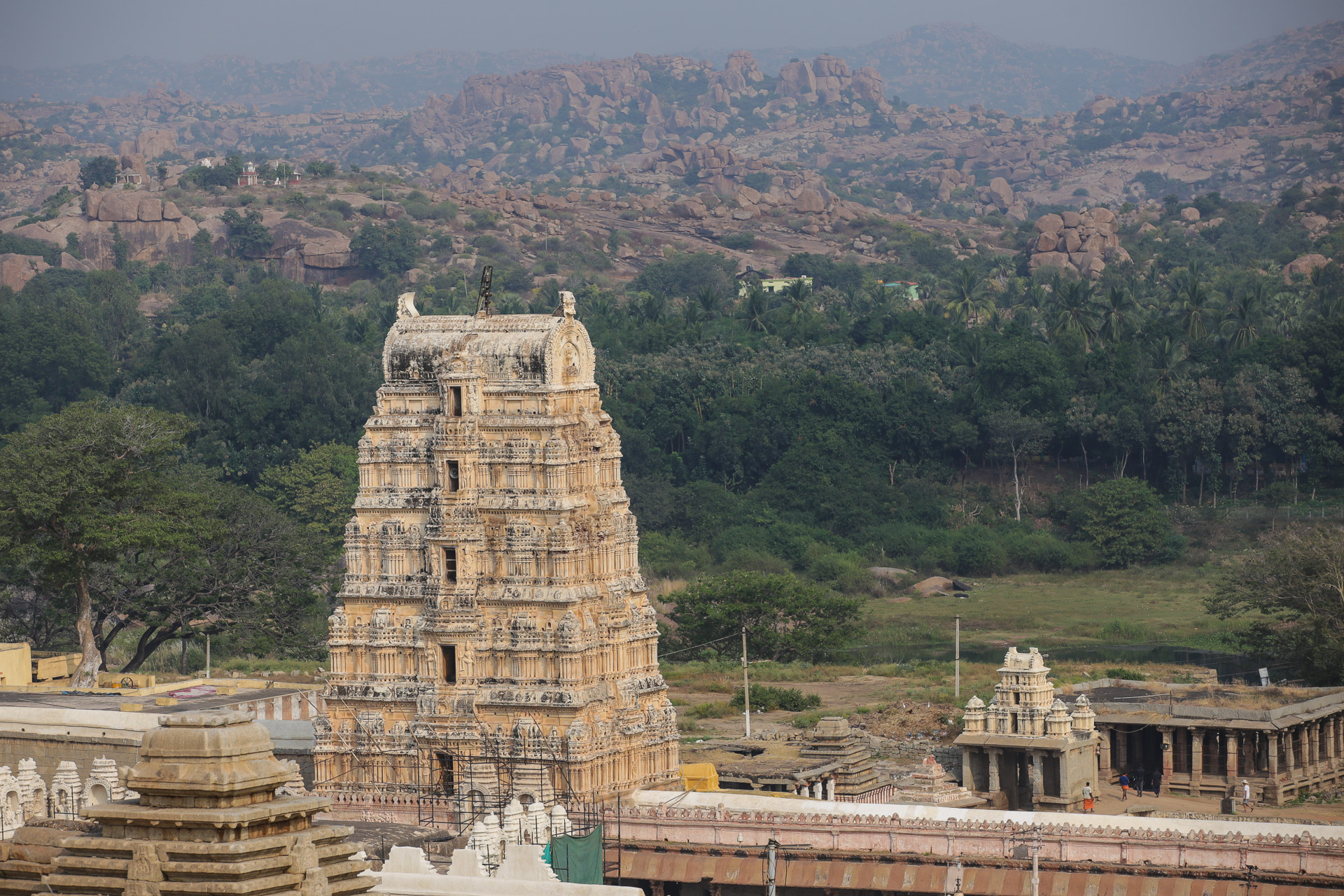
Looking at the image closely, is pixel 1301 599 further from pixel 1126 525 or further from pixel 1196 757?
pixel 1126 525

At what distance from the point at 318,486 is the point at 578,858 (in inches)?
2410

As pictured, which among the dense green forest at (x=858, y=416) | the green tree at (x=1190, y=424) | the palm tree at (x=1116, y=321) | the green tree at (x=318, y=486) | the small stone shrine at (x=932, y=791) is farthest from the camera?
the palm tree at (x=1116, y=321)

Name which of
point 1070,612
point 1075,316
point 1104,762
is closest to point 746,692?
point 1104,762

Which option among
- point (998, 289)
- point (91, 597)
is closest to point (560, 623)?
point (91, 597)

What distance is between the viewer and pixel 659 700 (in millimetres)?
49656

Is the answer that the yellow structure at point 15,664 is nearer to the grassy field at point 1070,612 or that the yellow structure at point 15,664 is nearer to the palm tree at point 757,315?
the grassy field at point 1070,612

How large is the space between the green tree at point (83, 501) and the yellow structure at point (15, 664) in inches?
89.0

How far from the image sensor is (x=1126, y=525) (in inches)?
3932

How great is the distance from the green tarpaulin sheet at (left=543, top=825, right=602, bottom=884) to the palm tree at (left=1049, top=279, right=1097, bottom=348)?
82.3 metres

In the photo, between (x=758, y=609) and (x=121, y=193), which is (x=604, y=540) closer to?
(x=758, y=609)

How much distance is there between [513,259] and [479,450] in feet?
487

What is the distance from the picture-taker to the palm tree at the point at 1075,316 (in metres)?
Answer: 124

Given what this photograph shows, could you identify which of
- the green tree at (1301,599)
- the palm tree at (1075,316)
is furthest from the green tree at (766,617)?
the palm tree at (1075,316)

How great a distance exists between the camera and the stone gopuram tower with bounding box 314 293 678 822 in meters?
48.1
